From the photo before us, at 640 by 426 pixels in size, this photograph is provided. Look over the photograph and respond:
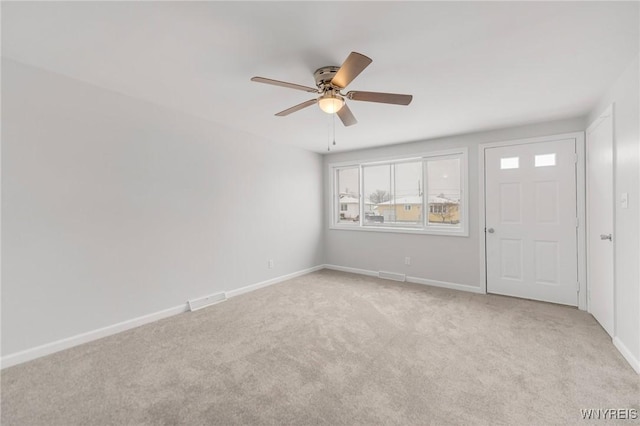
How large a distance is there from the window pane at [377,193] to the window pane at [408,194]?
15 centimetres

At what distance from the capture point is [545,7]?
1.50 m

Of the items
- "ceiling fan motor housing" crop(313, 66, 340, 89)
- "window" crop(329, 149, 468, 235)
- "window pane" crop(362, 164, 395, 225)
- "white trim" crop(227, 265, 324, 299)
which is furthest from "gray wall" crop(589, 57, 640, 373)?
"white trim" crop(227, 265, 324, 299)

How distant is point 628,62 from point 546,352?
2.33 metres

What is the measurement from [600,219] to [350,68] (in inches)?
117

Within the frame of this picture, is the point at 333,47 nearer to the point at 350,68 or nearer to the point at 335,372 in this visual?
the point at 350,68

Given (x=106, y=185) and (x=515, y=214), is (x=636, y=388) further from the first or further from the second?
(x=106, y=185)

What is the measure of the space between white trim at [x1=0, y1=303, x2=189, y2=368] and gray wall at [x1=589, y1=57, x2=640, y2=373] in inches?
163

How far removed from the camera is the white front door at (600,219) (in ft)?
8.16

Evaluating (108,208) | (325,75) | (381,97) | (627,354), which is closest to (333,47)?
(325,75)

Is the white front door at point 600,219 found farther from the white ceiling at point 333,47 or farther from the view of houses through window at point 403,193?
the view of houses through window at point 403,193

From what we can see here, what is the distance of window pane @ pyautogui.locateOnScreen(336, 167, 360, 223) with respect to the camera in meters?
5.22

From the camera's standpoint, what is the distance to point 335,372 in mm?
2020

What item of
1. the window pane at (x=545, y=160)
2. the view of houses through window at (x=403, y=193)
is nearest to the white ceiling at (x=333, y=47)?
the window pane at (x=545, y=160)

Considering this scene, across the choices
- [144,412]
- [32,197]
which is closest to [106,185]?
[32,197]
